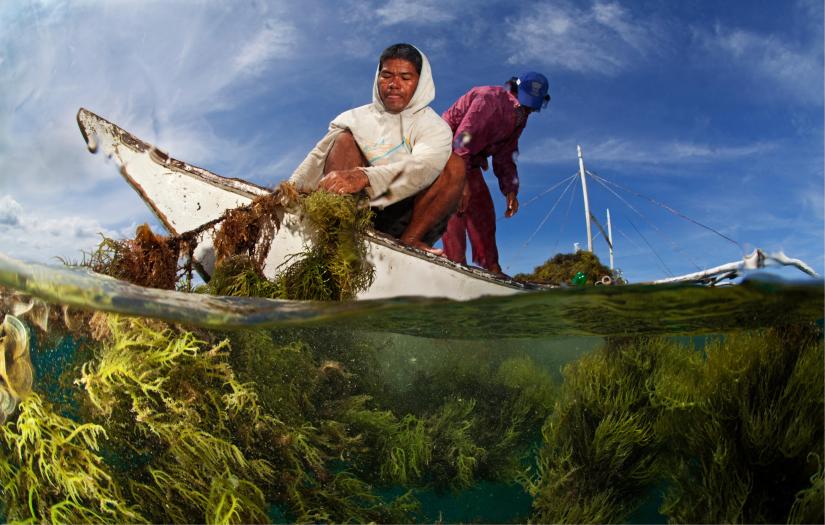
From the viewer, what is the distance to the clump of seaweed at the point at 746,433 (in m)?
2.53

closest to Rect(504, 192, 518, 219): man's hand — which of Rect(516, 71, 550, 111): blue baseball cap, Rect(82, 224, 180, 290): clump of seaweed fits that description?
Rect(516, 71, 550, 111): blue baseball cap

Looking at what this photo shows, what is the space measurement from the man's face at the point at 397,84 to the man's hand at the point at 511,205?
1039mm

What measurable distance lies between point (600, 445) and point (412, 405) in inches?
33.0

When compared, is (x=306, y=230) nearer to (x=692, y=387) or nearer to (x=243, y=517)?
(x=243, y=517)

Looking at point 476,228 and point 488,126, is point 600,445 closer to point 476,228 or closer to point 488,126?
point 476,228

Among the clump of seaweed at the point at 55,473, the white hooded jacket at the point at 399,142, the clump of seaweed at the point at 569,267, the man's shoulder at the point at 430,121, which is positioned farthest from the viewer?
the clump of seaweed at the point at 569,267

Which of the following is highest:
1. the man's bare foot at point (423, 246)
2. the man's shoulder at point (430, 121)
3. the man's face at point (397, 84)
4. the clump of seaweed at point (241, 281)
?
the man's face at point (397, 84)

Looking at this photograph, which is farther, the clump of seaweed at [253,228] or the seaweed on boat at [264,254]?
the clump of seaweed at [253,228]

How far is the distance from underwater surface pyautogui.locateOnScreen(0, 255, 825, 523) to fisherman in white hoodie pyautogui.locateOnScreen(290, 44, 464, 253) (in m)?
0.56

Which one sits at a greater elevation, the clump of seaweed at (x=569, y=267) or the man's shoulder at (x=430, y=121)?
the man's shoulder at (x=430, y=121)

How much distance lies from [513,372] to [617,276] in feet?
6.34

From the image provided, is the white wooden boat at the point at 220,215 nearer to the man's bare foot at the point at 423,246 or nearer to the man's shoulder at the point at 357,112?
the man's bare foot at the point at 423,246

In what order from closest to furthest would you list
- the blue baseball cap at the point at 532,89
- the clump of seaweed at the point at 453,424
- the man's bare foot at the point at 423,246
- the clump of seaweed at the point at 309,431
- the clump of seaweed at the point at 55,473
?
the clump of seaweed at the point at 55,473 < the clump of seaweed at the point at 309,431 < the clump of seaweed at the point at 453,424 < the man's bare foot at the point at 423,246 < the blue baseball cap at the point at 532,89

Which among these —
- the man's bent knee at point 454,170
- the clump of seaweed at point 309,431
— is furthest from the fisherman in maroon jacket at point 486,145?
the clump of seaweed at point 309,431
